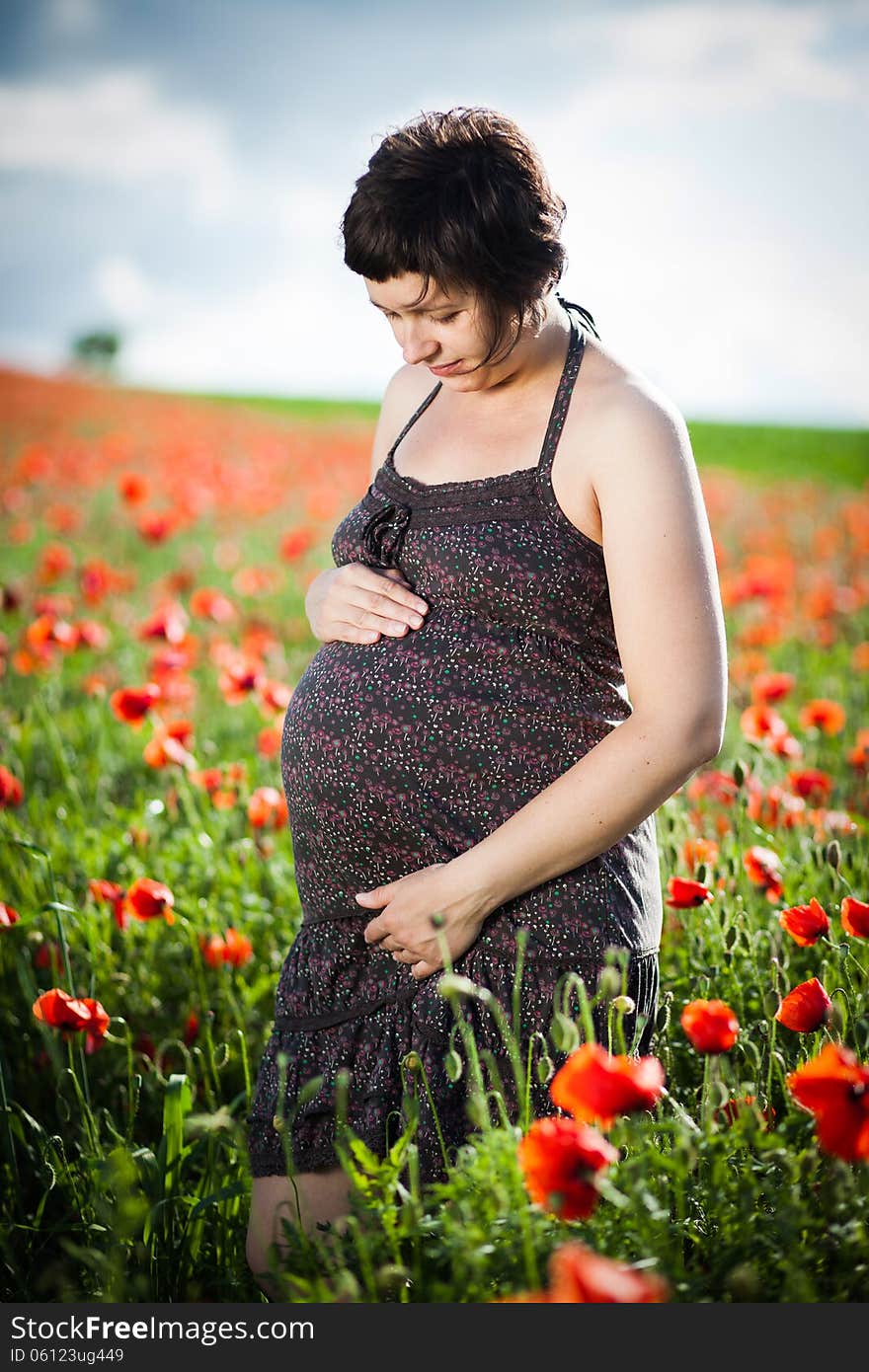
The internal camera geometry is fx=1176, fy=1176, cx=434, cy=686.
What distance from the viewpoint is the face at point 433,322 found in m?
1.54

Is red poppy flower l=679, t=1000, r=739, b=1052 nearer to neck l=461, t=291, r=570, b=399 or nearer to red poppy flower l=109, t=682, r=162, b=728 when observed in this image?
neck l=461, t=291, r=570, b=399

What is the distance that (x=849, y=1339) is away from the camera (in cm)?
114

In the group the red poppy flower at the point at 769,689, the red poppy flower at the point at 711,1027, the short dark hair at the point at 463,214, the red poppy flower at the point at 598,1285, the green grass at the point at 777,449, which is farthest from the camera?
the green grass at the point at 777,449

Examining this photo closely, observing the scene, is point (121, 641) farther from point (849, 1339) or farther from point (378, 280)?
point (849, 1339)

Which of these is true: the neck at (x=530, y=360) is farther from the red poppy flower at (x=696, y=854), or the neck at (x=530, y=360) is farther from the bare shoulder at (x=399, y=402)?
the red poppy flower at (x=696, y=854)

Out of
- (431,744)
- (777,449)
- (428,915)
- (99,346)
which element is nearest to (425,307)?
(431,744)

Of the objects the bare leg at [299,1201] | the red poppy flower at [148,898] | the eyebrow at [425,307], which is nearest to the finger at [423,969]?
the bare leg at [299,1201]

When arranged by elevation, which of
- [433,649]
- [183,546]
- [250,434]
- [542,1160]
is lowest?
[542,1160]

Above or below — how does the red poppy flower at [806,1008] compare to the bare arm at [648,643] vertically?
below

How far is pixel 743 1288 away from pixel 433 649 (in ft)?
3.05

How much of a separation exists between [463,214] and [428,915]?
3.04 feet

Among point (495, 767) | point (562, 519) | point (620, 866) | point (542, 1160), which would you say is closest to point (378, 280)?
point (562, 519)

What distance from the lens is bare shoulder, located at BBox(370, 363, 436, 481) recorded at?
199 cm

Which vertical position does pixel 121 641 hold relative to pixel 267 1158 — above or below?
above
